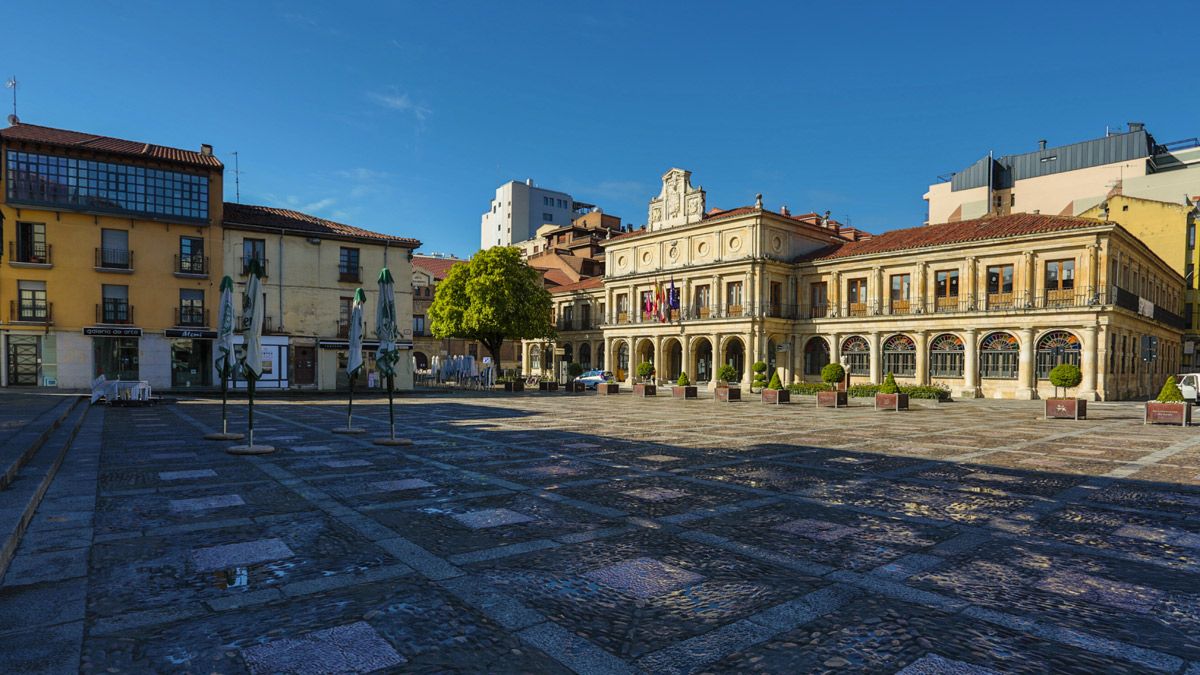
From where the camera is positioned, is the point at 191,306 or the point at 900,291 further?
the point at 900,291

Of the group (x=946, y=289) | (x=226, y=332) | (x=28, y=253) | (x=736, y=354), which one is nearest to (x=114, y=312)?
(x=28, y=253)

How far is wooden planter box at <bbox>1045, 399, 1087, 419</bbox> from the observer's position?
2112cm

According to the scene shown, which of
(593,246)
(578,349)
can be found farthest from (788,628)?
(593,246)

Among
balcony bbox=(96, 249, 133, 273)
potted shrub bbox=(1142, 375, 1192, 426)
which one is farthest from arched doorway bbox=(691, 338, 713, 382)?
balcony bbox=(96, 249, 133, 273)

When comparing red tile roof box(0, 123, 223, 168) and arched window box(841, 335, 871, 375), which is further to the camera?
arched window box(841, 335, 871, 375)

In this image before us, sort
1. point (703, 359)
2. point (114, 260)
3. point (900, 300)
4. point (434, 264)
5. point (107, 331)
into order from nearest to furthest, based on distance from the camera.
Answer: point (107, 331) → point (114, 260) → point (900, 300) → point (703, 359) → point (434, 264)

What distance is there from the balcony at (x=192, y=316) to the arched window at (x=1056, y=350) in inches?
1743

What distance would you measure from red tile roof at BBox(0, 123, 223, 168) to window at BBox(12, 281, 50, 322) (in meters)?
6.55

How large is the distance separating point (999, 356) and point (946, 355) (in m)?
2.84

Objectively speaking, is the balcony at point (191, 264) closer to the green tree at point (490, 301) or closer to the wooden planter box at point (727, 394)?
the green tree at point (490, 301)

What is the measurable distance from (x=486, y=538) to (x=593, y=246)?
65.2 m

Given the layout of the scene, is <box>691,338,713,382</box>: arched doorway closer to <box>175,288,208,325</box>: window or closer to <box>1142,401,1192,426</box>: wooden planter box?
<box>1142,401,1192,426</box>: wooden planter box

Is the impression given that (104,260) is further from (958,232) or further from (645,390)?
(958,232)

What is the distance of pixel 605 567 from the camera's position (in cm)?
504
